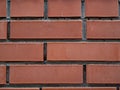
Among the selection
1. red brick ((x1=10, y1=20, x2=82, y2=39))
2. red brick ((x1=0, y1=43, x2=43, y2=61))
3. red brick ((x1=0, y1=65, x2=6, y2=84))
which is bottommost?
red brick ((x1=0, y1=65, x2=6, y2=84))

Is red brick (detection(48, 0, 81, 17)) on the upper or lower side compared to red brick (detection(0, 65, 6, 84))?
upper

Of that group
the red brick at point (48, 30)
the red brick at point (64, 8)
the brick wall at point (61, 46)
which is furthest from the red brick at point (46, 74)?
the red brick at point (64, 8)

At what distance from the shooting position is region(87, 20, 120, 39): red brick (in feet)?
5.54

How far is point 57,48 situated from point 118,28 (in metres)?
0.35

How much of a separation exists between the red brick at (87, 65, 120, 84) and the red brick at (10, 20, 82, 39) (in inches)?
7.7

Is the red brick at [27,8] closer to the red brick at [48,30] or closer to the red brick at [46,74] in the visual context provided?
Answer: the red brick at [48,30]

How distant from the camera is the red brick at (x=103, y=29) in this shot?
169cm

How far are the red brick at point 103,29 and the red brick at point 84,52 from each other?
0.04 metres

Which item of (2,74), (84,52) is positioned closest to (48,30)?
(84,52)

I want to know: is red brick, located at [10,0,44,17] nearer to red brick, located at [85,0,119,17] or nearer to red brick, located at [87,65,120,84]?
red brick, located at [85,0,119,17]

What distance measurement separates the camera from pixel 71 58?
1.69 metres

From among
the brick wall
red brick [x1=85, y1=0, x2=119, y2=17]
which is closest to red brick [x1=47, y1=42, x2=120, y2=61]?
the brick wall

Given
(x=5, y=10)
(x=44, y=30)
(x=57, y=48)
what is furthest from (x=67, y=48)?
(x=5, y=10)

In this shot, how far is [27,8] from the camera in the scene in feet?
5.56
